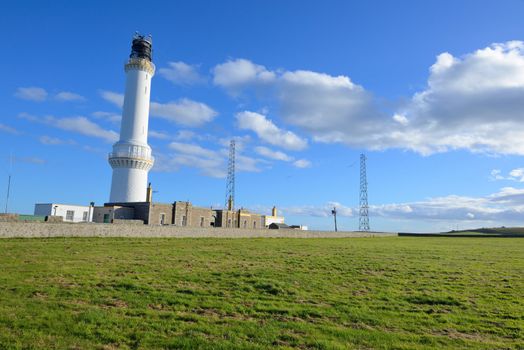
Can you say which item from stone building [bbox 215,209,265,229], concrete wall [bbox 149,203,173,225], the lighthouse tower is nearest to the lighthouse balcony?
the lighthouse tower

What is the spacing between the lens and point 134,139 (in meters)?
55.9

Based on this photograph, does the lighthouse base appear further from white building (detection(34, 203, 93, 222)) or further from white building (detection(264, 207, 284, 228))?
white building (detection(264, 207, 284, 228))

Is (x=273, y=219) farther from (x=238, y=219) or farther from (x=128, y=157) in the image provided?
(x=128, y=157)

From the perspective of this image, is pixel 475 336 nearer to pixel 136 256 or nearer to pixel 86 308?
pixel 86 308

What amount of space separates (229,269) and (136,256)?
6.72 metres

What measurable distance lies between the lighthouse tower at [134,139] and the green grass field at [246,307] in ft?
125

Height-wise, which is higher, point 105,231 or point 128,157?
point 128,157

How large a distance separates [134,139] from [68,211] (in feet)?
42.7

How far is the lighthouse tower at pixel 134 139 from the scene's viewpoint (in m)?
55.0

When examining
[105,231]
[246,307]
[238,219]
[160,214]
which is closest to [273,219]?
[238,219]

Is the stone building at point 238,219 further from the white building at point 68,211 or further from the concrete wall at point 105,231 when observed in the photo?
the white building at point 68,211

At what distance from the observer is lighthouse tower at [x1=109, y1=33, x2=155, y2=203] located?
55031mm

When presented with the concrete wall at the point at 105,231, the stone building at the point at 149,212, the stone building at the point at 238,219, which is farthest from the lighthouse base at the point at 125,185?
the concrete wall at the point at 105,231

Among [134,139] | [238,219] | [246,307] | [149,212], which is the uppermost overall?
[134,139]
